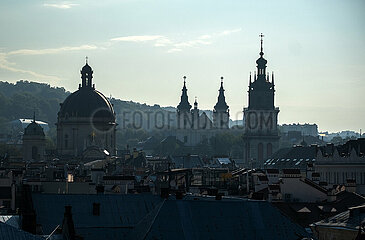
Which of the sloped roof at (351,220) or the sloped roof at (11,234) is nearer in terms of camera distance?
the sloped roof at (11,234)

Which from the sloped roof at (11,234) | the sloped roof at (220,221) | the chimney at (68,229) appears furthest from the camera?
the chimney at (68,229)

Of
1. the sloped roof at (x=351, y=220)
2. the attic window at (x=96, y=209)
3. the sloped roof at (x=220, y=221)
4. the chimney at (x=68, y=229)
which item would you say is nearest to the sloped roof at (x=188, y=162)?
the attic window at (x=96, y=209)

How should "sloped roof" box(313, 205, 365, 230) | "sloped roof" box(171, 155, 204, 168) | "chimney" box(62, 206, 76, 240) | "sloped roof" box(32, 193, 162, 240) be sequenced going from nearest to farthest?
"chimney" box(62, 206, 76, 240), "sloped roof" box(313, 205, 365, 230), "sloped roof" box(32, 193, 162, 240), "sloped roof" box(171, 155, 204, 168)

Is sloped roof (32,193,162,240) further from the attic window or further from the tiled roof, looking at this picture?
the attic window

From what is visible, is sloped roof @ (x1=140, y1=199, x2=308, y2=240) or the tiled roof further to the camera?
the tiled roof

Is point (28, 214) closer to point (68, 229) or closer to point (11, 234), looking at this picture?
point (68, 229)

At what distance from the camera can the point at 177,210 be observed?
142 feet

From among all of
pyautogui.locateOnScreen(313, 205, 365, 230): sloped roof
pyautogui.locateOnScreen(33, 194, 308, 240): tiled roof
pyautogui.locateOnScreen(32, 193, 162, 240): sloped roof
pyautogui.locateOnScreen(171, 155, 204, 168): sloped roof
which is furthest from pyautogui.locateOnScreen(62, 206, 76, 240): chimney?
pyautogui.locateOnScreen(171, 155, 204, 168): sloped roof

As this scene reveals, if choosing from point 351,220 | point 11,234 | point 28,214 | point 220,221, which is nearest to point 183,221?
point 220,221

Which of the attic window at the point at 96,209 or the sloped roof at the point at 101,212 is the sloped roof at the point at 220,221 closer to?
the sloped roof at the point at 101,212

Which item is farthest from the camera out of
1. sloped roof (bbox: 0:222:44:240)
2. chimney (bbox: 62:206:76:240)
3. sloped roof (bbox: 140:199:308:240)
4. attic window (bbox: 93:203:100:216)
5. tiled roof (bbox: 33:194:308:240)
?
attic window (bbox: 93:203:100:216)

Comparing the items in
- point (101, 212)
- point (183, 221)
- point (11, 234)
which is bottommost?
point (11, 234)

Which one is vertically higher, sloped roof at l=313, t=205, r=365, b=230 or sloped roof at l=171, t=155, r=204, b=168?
sloped roof at l=171, t=155, r=204, b=168

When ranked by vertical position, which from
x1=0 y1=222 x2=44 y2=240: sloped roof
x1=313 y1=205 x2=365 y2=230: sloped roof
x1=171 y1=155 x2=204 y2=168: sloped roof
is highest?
x1=171 y1=155 x2=204 y2=168: sloped roof
